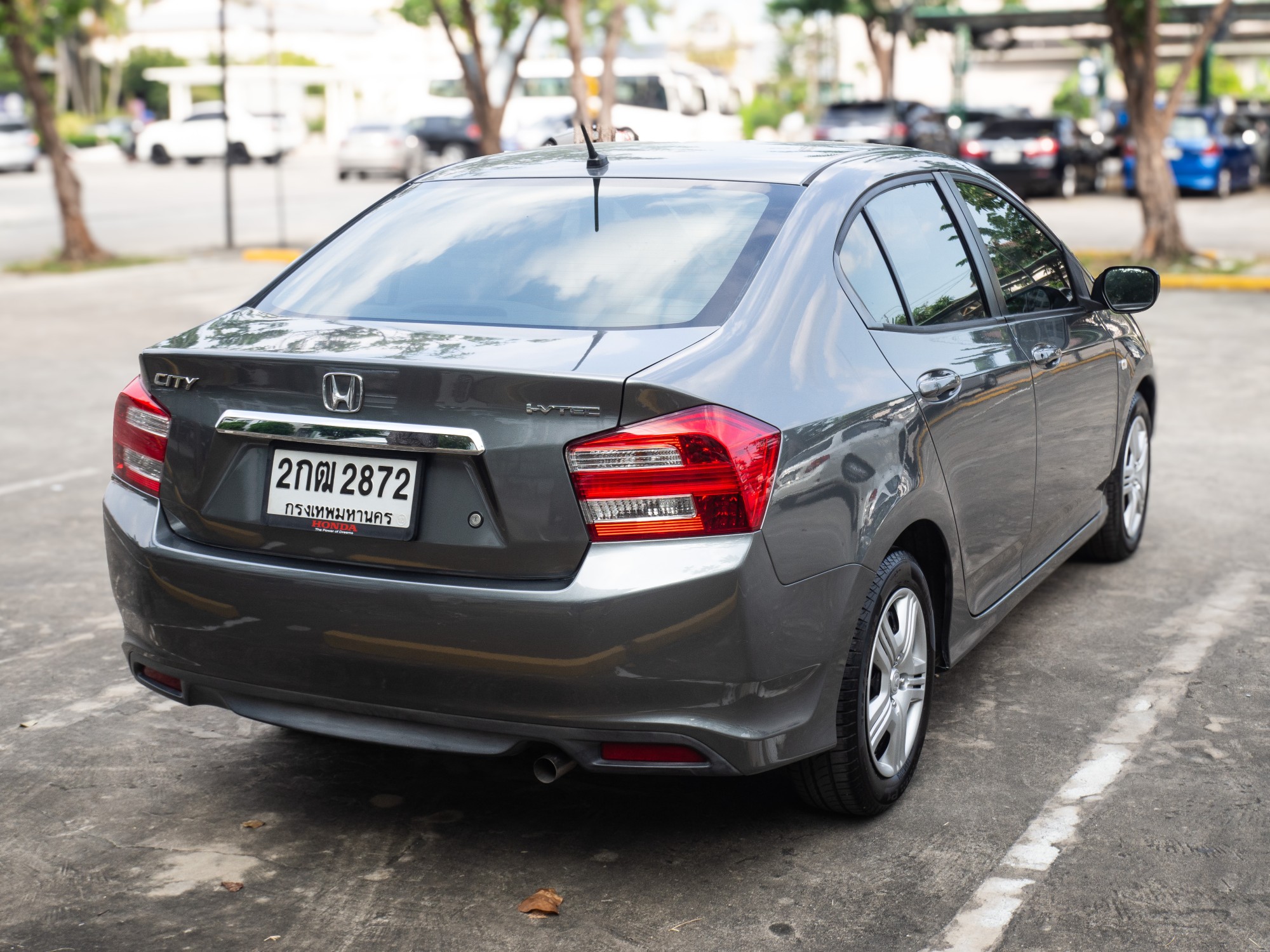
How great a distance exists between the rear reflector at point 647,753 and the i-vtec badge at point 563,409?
0.70 meters

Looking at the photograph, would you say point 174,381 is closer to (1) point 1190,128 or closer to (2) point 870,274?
(2) point 870,274

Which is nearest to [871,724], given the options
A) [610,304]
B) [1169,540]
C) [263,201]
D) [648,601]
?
[648,601]

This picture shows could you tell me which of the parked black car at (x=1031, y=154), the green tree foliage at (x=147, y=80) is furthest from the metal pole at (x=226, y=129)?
the green tree foliage at (x=147, y=80)

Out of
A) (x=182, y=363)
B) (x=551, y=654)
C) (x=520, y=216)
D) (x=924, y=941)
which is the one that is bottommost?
(x=924, y=941)

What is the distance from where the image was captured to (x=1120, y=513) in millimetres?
5820

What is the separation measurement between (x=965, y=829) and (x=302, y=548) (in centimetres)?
169

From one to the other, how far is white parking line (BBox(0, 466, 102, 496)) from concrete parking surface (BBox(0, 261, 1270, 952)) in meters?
2.14

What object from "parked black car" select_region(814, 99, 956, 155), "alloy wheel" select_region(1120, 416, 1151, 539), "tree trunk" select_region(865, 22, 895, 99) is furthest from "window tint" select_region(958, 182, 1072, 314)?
"tree trunk" select_region(865, 22, 895, 99)

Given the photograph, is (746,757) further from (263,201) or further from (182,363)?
(263,201)

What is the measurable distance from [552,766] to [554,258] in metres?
1.27

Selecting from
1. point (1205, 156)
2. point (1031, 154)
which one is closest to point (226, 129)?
point (1031, 154)

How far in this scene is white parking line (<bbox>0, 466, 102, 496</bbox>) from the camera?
295 inches

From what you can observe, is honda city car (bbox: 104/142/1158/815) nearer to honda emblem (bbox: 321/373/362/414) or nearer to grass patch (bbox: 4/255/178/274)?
honda emblem (bbox: 321/373/362/414)

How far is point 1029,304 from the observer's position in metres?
4.77
